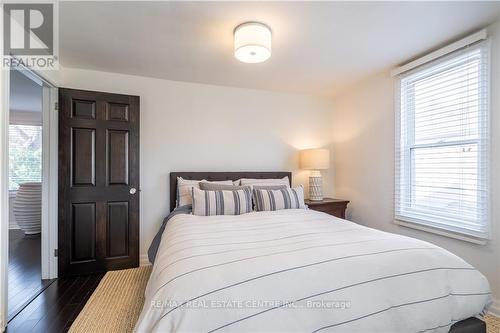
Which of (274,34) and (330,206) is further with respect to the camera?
(330,206)

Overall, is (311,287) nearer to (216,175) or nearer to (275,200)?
(275,200)

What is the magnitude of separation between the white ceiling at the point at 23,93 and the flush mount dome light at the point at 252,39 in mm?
2987

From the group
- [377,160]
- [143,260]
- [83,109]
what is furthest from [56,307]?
[377,160]

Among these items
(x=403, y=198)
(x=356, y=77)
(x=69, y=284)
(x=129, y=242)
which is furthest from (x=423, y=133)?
(x=69, y=284)

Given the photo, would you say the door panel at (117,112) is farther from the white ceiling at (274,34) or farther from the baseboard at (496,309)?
the baseboard at (496,309)

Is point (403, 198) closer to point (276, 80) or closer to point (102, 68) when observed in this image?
point (276, 80)

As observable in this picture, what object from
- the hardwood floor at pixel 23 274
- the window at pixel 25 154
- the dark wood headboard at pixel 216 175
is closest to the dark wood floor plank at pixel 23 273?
the hardwood floor at pixel 23 274

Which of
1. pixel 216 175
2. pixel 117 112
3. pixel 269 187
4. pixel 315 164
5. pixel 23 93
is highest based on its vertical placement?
pixel 23 93

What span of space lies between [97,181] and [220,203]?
147 cm

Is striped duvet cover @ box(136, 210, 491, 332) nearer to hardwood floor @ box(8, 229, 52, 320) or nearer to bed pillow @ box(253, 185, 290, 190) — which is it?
bed pillow @ box(253, 185, 290, 190)

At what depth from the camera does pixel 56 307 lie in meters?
2.09

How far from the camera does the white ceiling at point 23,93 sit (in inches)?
134

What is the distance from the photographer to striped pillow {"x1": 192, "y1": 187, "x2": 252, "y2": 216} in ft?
8.22

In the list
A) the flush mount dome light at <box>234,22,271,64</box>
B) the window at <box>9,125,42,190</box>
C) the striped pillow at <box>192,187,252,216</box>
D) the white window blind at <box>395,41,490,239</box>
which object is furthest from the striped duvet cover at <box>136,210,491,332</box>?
the window at <box>9,125,42,190</box>
